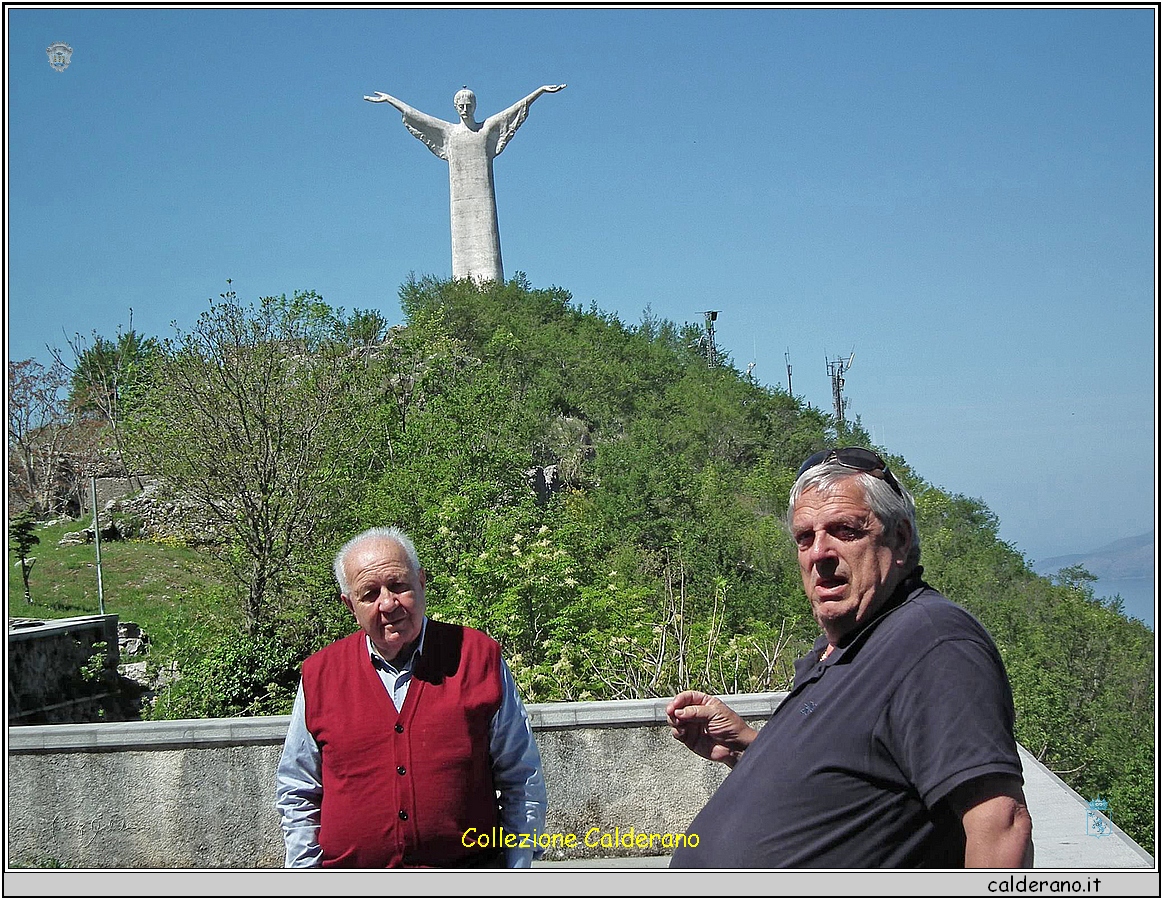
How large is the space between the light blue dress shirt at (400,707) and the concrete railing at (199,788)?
195cm

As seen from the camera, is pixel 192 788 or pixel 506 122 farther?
pixel 506 122

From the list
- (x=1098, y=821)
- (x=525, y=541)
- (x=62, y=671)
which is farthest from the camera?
(x=62, y=671)

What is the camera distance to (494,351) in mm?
17922

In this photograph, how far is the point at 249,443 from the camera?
29.7 ft

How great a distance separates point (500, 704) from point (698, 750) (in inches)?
19.1

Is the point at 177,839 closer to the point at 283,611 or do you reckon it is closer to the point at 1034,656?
the point at 283,611

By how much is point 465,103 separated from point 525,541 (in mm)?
14989

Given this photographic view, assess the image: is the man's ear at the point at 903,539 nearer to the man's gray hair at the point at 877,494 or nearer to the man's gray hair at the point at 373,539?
the man's gray hair at the point at 877,494

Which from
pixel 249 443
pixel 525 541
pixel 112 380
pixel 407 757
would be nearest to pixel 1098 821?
pixel 407 757

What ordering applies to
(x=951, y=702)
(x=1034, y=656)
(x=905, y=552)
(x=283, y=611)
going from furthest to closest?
(x=1034, y=656), (x=283, y=611), (x=905, y=552), (x=951, y=702)

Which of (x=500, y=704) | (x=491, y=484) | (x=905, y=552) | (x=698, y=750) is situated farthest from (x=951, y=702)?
(x=491, y=484)

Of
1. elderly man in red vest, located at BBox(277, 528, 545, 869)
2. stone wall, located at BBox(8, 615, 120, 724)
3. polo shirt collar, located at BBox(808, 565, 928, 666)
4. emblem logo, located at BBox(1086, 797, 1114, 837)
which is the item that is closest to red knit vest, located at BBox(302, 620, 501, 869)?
elderly man in red vest, located at BBox(277, 528, 545, 869)

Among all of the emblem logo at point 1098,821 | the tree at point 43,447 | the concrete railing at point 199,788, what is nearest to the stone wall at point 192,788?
the concrete railing at point 199,788

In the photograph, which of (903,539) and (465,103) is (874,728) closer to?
(903,539)
